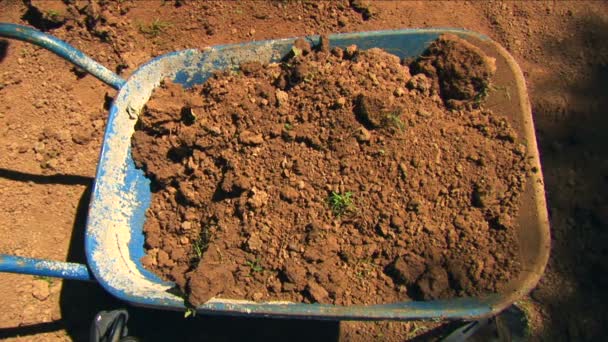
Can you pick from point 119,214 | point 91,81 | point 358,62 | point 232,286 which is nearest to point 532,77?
point 358,62

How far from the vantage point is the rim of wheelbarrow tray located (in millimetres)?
1914

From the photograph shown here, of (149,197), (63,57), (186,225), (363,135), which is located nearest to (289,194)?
(363,135)

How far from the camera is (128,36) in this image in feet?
11.0

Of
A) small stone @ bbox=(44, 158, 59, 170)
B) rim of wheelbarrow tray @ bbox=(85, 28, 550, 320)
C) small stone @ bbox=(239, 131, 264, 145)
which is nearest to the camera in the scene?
rim of wheelbarrow tray @ bbox=(85, 28, 550, 320)

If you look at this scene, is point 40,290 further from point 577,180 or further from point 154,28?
point 577,180

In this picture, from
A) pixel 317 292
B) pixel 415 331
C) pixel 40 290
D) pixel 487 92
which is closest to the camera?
pixel 317 292

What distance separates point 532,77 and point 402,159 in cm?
156

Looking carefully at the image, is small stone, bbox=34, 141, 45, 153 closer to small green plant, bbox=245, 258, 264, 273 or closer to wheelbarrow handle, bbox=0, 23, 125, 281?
wheelbarrow handle, bbox=0, 23, 125, 281

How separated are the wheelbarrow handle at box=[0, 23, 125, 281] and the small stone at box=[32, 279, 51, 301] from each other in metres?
0.89

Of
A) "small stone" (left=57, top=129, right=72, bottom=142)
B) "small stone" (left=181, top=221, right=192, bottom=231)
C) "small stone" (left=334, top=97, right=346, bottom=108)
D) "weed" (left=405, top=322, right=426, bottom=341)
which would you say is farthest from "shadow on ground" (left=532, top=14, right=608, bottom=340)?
"small stone" (left=57, top=129, right=72, bottom=142)

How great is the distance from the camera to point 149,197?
251cm

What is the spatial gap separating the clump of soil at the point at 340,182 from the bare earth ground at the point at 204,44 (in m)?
0.86

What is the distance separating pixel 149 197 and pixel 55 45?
90cm

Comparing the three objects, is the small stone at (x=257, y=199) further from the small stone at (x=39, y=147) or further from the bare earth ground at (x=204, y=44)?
the small stone at (x=39, y=147)
